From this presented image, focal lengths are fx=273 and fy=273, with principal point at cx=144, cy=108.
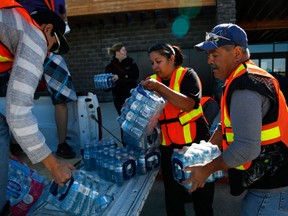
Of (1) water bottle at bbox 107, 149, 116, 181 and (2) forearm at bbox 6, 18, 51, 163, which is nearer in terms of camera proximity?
(2) forearm at bbox 6, 18, 51, 163

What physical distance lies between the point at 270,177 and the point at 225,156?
0.35 metres

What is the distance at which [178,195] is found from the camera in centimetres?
263

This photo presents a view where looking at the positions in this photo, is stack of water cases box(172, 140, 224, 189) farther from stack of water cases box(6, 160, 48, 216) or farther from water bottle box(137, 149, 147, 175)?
stack of water cases box(6, 160, 48, 216)

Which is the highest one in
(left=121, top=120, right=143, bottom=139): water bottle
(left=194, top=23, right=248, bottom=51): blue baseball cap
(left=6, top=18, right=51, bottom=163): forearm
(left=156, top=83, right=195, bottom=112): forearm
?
(left=194, top=23, right=248, bottom=51): blue baseball cap

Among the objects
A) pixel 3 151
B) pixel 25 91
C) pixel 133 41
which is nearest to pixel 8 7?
pixel 25 91

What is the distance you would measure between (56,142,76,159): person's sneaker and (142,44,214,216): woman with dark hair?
165 cm

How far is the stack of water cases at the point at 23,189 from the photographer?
2422 mm

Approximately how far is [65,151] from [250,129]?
2.93 metres

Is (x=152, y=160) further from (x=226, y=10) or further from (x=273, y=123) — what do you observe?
(x=226, y=10)

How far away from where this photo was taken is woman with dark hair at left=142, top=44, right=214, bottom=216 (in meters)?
2.54

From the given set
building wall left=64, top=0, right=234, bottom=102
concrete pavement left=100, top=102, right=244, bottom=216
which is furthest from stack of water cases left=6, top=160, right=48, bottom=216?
building wall left=64, top=0, right=234, bottom=102

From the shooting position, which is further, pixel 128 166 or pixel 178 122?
pixel 128 166

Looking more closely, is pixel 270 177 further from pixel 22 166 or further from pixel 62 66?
pixel 62 66

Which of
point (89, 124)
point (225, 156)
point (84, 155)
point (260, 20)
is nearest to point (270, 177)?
point (225, 156)
